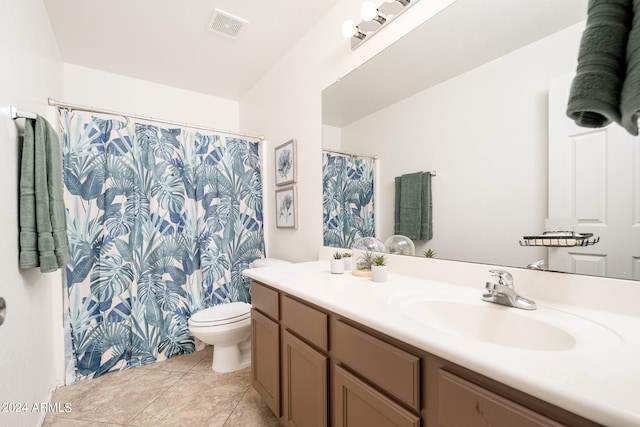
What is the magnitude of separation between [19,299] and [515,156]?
2.09 meters

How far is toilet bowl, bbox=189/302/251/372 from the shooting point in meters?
1.89

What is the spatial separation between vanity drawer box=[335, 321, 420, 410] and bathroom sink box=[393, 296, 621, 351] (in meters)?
0.12

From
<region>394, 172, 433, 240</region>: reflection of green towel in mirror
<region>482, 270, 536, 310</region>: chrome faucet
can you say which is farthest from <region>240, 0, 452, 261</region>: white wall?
<region>482, 270, 536, 310</region>: chrome faucet

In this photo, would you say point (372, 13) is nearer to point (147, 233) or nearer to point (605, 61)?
point (605, 61)

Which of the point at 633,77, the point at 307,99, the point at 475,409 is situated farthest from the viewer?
the point at 307,99

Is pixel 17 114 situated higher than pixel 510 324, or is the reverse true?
pixel 17 114

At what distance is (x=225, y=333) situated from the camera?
6.26ft

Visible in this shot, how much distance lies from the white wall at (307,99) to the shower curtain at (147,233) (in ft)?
1.00

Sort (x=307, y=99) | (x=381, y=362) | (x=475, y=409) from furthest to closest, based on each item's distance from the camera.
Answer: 1. (x=307, y=99)
2. (x=381, y=362)
3. (x=475, y=409)

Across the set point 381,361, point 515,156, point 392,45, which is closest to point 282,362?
point 381,361

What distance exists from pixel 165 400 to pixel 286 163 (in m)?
1.80

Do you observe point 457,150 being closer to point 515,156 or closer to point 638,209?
point 515,156

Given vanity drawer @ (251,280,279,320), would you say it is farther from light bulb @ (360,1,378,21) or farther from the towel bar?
light bulb @ (360,1,378,21)

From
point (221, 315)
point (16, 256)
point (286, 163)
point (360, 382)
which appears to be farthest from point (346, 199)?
point (16, 256)
